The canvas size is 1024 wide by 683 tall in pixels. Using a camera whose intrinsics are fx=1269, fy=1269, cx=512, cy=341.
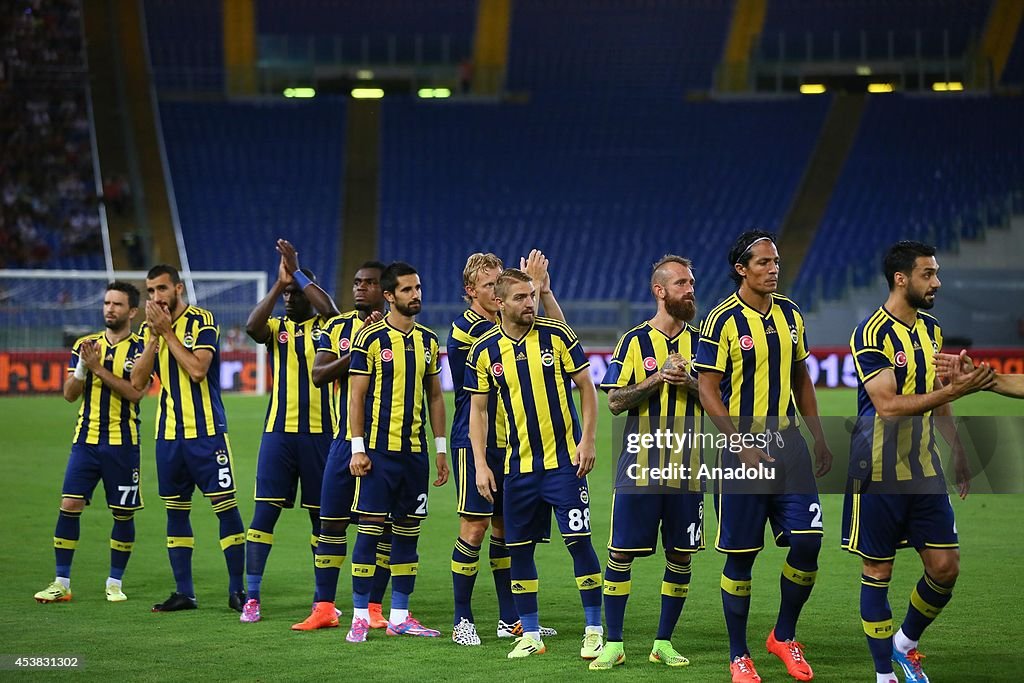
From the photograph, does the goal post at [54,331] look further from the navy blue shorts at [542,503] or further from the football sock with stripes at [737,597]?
the football sock with stripes at [737,597]

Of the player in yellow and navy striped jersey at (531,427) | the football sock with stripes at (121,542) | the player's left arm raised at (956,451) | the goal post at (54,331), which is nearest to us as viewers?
the player's left arm raised at (956,451)

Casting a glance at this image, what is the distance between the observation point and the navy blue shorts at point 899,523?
5.68 meters

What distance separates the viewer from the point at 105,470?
331 inches

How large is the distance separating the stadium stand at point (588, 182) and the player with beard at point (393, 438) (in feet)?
72.5

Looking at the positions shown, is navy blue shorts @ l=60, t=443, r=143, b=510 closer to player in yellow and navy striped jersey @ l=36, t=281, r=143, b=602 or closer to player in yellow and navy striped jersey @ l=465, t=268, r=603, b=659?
player in yellow and navy striped jersey @ l=36, t=281, r=143, b=602

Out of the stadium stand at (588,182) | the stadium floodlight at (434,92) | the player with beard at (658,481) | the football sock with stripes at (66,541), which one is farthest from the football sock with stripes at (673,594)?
the stadium floodlight at (434,92)

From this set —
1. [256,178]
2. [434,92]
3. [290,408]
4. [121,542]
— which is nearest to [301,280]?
[290,408]

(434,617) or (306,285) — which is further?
(306,285)

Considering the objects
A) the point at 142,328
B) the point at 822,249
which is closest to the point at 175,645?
the point at 142,328

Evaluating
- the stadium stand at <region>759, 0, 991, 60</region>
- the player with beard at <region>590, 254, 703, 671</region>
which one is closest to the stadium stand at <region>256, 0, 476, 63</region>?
the stadium stand at <region>759, 0, 991, 60</region>

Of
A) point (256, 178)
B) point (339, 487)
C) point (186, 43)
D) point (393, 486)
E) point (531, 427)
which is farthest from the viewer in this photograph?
point (186, 43)

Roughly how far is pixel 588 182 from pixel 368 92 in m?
7.33

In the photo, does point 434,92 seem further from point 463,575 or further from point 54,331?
point 463,575

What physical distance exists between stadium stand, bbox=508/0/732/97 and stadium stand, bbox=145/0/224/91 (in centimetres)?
848
